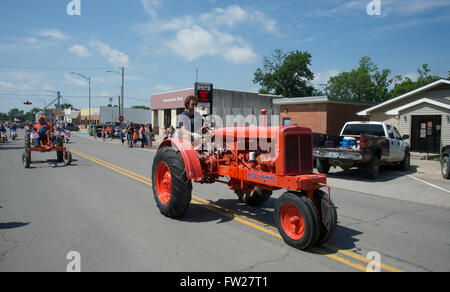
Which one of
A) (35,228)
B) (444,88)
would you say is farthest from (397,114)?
(35,228)

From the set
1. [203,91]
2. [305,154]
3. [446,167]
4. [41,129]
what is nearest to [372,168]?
[446,167]

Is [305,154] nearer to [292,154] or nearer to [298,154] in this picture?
[298,154]

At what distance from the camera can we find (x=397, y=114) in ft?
61.5

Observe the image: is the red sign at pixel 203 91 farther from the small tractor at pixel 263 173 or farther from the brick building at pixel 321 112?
the small tractor at pixel 263 173

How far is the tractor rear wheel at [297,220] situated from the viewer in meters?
4.20

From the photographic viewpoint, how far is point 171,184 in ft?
19.6

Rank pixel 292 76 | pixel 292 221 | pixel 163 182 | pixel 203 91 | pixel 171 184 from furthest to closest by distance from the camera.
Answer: pixel 292 76, pixel 203 91, pixel 163 182, pixel 171 184, pixel 292 221

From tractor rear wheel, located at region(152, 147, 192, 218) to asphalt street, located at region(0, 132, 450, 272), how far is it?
0.23m

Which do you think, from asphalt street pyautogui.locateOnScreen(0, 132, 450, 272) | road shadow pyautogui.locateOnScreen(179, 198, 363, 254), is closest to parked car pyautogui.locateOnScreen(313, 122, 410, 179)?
asphalt street pyautogui.locateOnScreen(0, 132, 450, 272)

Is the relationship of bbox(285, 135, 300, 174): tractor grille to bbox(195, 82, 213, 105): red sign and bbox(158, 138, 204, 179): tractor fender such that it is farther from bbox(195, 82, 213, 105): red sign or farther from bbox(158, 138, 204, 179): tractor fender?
bbox(195, 82, 213, 105): red sign

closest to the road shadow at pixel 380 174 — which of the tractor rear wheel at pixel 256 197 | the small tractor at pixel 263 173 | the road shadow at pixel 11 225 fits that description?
the tractor rear wheel at pixel 256 197

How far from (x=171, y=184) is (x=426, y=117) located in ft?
57.6
